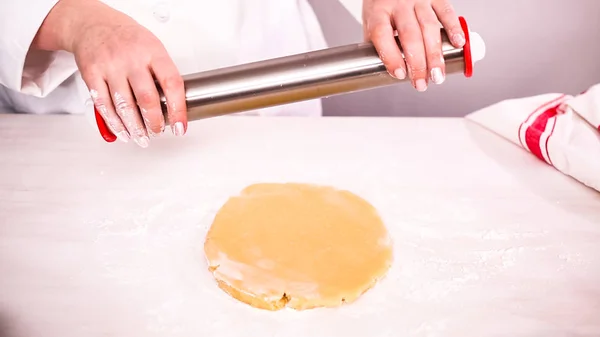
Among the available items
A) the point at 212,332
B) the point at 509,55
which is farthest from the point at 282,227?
the point at 509,55

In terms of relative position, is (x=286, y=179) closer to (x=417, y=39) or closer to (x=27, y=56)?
(x=417, y=39)

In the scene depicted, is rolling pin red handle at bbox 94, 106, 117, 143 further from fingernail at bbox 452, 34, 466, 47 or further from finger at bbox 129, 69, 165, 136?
fingernail at bbox 452, 34, 466, 47

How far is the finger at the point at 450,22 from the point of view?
0.71 m

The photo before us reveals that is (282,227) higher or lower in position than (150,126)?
lower

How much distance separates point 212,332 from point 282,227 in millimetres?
171

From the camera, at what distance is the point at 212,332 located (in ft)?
2.09

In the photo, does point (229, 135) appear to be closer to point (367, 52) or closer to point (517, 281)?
point (367, 52)

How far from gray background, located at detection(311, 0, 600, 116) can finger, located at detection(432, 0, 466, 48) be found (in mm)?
543

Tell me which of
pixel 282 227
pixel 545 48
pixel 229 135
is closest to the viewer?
pixel 282 227

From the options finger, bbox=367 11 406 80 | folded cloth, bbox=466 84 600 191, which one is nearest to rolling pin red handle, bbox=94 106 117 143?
finger, bbox=367 11 406 80

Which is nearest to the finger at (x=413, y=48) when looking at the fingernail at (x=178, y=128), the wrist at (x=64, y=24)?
the fingernail at (x=178, y=128)

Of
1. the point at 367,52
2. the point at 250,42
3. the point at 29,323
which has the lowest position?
the point at 29,323

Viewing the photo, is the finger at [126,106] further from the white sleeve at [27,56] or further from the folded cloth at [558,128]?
the folded cloth at [558,128]

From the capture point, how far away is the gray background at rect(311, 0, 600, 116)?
4.09 feet
